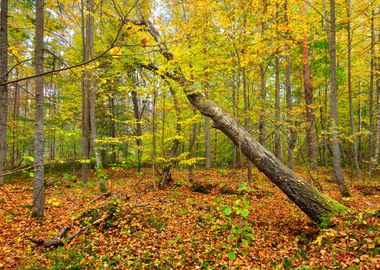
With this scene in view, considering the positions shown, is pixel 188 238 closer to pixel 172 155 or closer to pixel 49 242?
pixel 49 242

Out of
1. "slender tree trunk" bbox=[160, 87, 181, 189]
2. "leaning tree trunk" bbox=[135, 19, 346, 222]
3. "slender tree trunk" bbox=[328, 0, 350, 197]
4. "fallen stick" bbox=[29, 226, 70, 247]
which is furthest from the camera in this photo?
"slender tree trunk" bbox=[160, 87, 181, 189]

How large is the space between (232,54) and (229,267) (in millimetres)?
7600

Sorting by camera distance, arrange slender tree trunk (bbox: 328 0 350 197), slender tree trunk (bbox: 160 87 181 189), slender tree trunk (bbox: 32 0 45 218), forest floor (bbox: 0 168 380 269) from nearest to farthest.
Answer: forest floor (bbox: 0 168 380 269), slender tree trunk (bbox: 32 0 45 218), slender tree trunk (bbox: 328 0 350 197), slender tree trunk (bbox: 160 87 181 189)

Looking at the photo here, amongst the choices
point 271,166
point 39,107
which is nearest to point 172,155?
point 271,166

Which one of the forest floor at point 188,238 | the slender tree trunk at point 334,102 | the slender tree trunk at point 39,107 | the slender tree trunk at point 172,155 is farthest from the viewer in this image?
the slender tree trunk at point 172,155

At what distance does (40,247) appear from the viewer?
468 centimetres

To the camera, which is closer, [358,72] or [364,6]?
[364,6]

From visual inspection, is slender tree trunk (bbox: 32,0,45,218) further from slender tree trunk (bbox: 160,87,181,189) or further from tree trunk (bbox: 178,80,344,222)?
slender tree trunk (bbox: 160,87,181,189)

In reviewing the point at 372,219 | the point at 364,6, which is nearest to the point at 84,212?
the point at 372,219

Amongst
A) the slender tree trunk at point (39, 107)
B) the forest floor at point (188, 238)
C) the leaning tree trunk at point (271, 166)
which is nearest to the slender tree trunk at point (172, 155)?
the leaning tree trunk at point (271, 166)

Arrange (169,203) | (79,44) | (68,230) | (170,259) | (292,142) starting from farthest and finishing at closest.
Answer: (79,44) → (292,142) → (169,203) → (68,230) → (170,259)

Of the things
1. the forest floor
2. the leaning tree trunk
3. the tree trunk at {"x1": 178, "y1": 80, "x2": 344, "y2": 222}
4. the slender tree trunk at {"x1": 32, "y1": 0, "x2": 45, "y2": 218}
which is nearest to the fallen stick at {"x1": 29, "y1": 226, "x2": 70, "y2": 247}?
the forest floor

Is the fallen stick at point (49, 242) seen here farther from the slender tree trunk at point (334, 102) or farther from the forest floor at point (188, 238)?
the slender tree trunk at point (334, 102)

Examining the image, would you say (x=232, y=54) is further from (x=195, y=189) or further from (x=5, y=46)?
(x=5, y=46)
